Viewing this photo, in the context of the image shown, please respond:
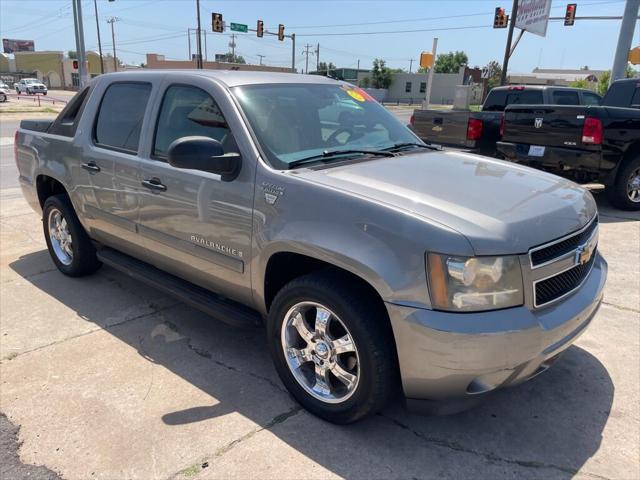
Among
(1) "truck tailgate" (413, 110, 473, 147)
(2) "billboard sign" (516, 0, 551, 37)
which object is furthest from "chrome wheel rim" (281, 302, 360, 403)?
(2) "billboard sign" (516, 0, 551, 37)

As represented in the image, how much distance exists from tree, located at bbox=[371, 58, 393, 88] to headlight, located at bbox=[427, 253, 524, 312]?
247ft

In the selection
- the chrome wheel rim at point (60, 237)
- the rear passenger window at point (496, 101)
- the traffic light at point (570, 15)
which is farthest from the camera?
the traffic light at point (570, 15)

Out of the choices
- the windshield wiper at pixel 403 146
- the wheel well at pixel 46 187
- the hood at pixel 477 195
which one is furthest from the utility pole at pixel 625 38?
the wheel well at pixel 46 187

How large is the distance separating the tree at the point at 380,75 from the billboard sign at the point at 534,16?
48.3m

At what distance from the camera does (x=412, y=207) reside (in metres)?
2.44

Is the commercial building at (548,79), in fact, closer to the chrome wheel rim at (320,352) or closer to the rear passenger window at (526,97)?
the rear passenger window at (526,97)

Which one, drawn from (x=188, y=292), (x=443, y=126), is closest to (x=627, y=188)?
(x=443, y=126)

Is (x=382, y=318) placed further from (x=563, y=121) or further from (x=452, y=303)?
(x=563, y=121)

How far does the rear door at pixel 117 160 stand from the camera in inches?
151

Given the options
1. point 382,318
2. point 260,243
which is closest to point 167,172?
point 260,243

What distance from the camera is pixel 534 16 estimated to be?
25391 millimetres

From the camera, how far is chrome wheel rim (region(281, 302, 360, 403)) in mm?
2748

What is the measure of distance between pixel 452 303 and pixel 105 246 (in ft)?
11.3

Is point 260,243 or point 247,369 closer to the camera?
point 260,243
